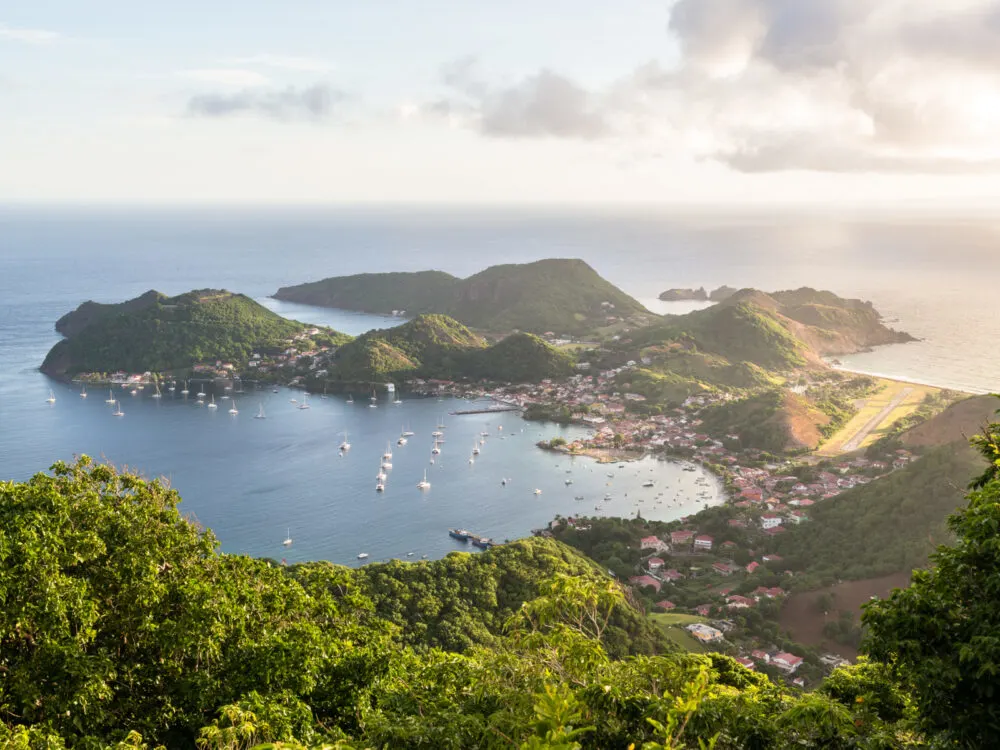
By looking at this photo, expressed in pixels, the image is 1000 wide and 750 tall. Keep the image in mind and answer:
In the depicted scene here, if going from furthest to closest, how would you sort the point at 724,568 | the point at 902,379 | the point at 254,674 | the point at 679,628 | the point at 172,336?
the point at 172,336, the point at 902,379, the point at 724,568, the point at 679,628, the point at 254,674

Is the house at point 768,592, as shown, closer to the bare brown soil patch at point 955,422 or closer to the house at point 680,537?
the house at point 680,537

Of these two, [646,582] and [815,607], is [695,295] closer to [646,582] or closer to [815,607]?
[646,582]

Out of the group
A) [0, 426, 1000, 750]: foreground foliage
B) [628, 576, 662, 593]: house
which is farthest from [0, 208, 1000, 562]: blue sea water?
[0, 426, 1000, 750]: foreground foliage

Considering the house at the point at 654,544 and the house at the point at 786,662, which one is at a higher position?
the house at the point at 654,544

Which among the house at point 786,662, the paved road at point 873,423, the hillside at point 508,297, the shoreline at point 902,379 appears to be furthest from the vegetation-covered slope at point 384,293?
the house at point 786,662

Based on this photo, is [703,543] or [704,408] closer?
[703,543]

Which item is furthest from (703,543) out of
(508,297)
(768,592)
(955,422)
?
(508,297)

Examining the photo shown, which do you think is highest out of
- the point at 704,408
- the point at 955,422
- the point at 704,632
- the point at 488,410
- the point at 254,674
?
the point at 254,674
